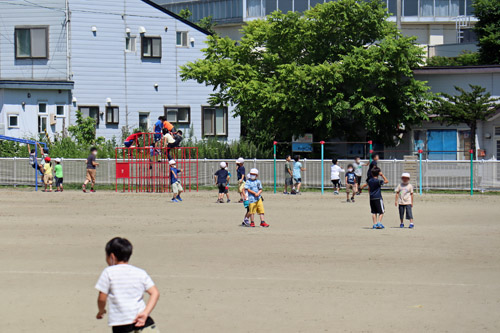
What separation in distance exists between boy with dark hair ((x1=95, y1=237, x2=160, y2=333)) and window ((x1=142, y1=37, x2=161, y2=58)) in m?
40.4

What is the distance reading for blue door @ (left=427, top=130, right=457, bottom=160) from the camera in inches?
1578

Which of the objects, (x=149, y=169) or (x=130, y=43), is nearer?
(x=149, y=169)

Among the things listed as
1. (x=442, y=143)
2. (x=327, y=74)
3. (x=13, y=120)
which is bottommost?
(x=442, y=143)

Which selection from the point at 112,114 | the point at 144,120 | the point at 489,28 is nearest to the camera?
the point at 112,114

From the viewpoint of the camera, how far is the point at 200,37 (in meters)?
47.9

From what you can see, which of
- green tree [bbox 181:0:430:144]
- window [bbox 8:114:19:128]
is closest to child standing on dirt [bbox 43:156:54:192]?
window [bbox 8:114:19:128]

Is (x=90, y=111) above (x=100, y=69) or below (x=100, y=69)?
below

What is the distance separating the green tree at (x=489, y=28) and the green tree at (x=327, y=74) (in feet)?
54.5

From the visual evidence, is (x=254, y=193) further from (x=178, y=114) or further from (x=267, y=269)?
(x=178, y=114)

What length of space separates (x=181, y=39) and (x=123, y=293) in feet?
137

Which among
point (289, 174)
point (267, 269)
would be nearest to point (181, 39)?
point (289, 174)

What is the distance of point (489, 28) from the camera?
5484 cm

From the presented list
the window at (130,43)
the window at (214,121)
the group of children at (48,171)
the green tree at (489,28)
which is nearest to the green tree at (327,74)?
the window at (130,43)

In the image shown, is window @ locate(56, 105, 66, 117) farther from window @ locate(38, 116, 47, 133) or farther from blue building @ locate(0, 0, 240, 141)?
window @ locate(38, 116, 47, 133)
